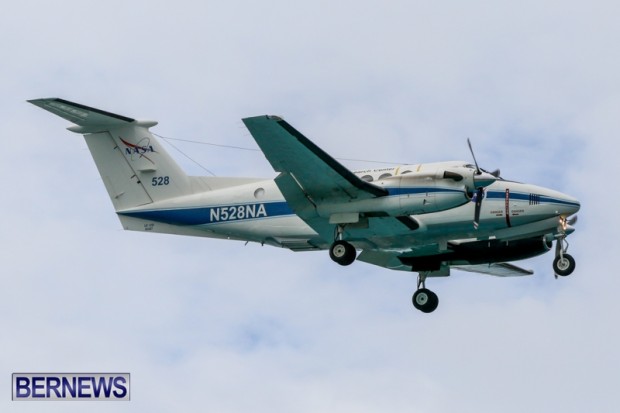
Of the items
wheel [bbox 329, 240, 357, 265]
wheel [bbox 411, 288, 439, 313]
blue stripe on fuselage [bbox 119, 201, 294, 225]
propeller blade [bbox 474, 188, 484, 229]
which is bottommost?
wheel [bbox 411, 288, 439, 313]

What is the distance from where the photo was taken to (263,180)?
3375cm

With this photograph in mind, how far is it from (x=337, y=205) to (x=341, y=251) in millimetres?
1202

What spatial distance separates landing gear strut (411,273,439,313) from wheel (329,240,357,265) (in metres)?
4.64

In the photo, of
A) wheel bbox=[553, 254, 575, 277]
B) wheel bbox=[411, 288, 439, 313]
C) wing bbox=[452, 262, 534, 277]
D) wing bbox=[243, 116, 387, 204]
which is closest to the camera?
wing bbox=[243, 116, 387, 204]

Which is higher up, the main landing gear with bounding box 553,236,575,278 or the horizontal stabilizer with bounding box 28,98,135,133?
the horizontal stabilizer with bounding box 28,98,135,133

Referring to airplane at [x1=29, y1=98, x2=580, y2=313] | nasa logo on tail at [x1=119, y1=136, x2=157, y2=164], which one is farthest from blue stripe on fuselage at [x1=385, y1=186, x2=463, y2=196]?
nasa logo on tail at [x1=119, y1=136, x2=157, y2=164]

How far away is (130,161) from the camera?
116ft

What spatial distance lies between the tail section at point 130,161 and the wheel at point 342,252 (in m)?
5.53

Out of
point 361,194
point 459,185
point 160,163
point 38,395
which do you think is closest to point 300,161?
point 361,194

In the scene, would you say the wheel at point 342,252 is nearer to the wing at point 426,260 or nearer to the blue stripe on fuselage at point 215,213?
the blue stripe on fuselage at point 215,213

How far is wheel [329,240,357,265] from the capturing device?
31234 millimetres

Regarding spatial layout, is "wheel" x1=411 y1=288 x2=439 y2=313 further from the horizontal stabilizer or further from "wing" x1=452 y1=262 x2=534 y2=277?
the horizontal stabilizer

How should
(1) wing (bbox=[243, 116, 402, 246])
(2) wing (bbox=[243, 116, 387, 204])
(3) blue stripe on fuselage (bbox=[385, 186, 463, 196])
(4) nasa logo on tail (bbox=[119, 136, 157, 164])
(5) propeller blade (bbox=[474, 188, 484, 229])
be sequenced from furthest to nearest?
(4) nasa logo on tail (bbox=[119, 136, 157, 164]) → (5) propeller blade (bbox=[474, 188, 484, 229]) → (3) blue stripe on fuselage (bbox=[385, 186, 463, 196]) → (1) wing (bbox=[243, 116, 402, 246]) → (2) wing (bbox=[243, 116, 387, 204])

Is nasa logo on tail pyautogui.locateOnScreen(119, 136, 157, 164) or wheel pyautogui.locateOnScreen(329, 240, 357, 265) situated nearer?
wheel pyautogui.locateOnScreen(329, 240, 357, 265)
